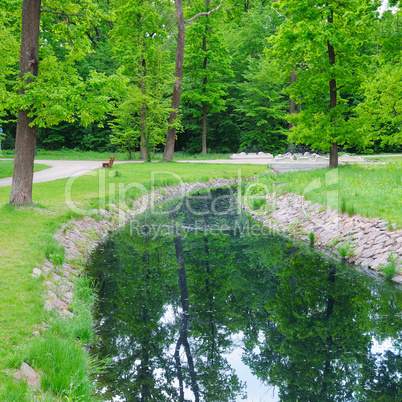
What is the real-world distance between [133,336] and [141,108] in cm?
2447

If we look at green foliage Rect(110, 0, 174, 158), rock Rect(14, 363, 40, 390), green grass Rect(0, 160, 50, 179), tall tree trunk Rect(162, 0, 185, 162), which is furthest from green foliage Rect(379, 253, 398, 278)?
tall tree trunk Rect(162, 0, 185, 162)

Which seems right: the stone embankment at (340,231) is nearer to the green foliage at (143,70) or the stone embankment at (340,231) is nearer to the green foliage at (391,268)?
the green foliage at (391,268)

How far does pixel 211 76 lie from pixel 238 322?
32161 millimetres

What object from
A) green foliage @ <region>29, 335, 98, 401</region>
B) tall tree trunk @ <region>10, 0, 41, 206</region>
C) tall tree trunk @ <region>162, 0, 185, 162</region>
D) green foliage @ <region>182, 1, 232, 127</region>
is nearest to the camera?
green foliage @ <region>29, 335, 98, 401</region>

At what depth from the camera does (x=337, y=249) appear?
10.7 metres

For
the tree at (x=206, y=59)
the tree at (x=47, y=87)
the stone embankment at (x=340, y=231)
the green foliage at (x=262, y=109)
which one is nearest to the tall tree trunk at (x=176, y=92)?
the tree at (x=206, y=59)

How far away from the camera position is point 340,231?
36.6ft

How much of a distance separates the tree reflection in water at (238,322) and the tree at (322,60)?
922 centimetres

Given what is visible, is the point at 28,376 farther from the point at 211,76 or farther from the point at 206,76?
the point at 206,76

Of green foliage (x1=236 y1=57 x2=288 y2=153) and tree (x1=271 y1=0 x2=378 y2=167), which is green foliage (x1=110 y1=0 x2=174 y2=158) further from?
green foliage (x1=236 y1=57 x2=288 y2=153)

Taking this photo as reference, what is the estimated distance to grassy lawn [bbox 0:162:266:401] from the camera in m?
5.09

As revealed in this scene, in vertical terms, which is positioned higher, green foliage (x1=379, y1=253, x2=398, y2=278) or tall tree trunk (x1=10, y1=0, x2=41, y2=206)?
tall tree trunk (x1=10, y1=0, x2=41, y2=206)

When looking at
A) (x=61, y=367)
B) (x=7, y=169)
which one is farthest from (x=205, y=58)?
(x=61, y=367)

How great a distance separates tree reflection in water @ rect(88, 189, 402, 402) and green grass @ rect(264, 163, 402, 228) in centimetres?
191
